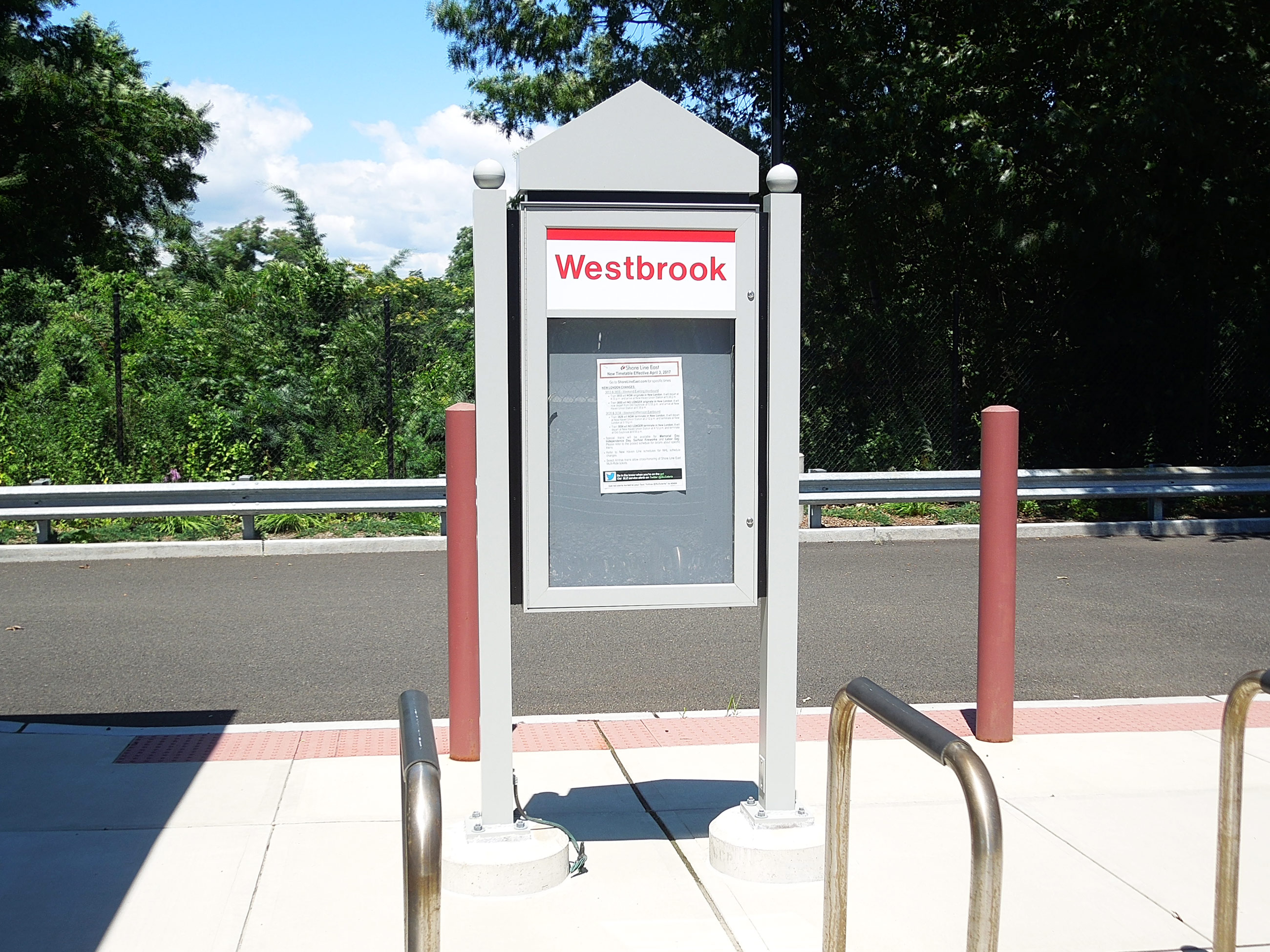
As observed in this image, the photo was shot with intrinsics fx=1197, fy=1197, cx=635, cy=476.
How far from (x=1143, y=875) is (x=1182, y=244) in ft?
45.4

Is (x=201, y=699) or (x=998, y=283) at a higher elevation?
(x=998, y=283)

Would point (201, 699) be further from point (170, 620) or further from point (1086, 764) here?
point (1086, 764)

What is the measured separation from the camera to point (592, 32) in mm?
20453

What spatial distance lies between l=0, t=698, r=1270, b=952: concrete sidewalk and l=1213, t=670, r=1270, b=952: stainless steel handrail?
1.29 feet

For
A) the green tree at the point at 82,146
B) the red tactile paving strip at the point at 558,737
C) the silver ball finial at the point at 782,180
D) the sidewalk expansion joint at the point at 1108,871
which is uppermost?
the green tree at the point at 82,146

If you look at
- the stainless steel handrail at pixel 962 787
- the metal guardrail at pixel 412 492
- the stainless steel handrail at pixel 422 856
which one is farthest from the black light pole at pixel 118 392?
the stainless steel handrail at pixel 422 856

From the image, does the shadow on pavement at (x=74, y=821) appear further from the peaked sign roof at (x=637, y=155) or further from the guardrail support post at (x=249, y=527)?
the guardrail support post at (x=249, y=527)

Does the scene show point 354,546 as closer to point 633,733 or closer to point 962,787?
point 633,733

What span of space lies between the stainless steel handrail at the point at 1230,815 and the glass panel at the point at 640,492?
1.60 m

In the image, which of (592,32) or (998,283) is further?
(592,32)

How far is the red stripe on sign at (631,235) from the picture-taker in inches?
155

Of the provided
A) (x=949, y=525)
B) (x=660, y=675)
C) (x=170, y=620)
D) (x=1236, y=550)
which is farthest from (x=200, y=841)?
(x=1236, y=550)

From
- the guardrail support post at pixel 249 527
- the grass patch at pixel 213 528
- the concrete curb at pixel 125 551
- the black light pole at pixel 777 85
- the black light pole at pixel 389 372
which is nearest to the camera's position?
the concrete curb at pixel 125 551

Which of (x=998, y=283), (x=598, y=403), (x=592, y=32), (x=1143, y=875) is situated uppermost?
(x=592, y=32)
